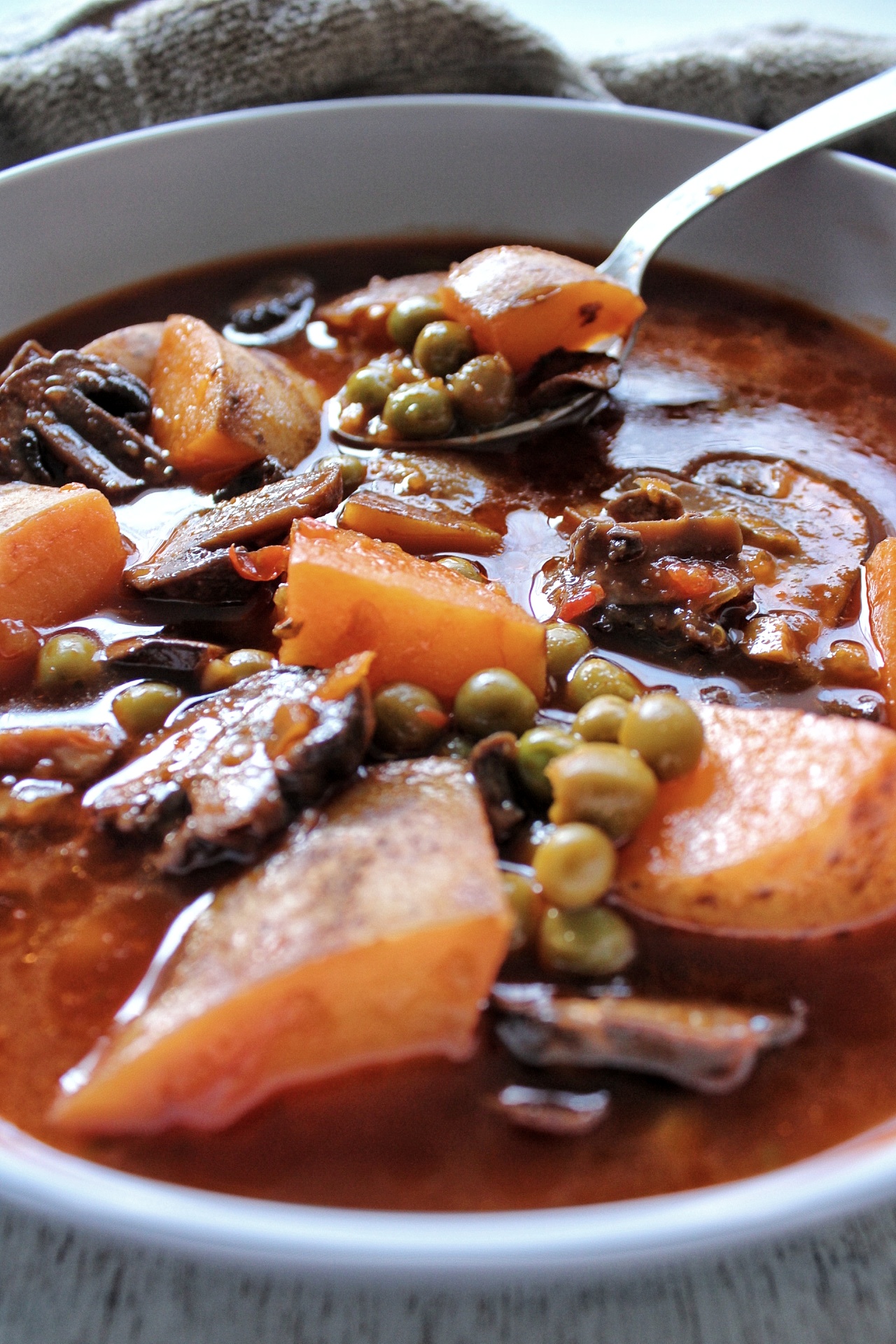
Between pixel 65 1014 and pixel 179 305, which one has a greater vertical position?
pixel 179 305

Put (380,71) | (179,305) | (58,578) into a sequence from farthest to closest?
(380,71)
(179,305)
(58,578)

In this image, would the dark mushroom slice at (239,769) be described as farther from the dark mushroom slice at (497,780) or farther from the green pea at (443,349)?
the green pea at (443,349)

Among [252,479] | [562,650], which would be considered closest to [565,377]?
[252,479]

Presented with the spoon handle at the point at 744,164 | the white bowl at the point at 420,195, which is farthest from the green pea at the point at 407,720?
the white bowl at the point at 420,195

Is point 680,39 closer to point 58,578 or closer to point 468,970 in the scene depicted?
point 58,578

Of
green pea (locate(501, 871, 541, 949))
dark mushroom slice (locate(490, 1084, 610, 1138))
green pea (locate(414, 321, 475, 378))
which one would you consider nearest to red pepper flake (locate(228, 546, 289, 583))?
green pea (locate(414, 321, 475, 378))

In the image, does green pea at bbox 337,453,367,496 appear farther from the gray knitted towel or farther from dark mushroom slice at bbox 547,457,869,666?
the gray knitted towel

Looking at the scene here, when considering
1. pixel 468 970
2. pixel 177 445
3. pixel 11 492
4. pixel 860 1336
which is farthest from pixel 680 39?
pixel 860 1336

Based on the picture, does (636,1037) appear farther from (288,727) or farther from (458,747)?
(288,727)
